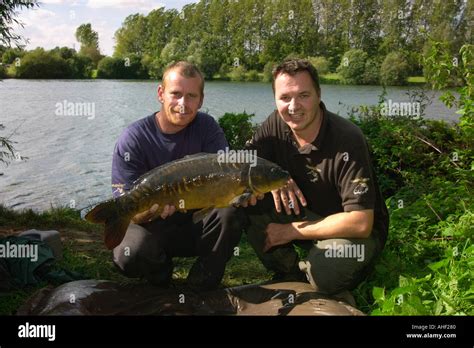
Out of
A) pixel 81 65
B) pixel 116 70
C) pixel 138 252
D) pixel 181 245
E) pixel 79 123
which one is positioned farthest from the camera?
pixel 79 123

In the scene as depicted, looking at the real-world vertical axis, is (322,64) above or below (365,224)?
above

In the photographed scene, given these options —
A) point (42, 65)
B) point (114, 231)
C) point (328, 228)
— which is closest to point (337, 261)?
point (328, 228)

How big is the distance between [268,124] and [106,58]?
13479mm

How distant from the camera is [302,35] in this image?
26.0 ft

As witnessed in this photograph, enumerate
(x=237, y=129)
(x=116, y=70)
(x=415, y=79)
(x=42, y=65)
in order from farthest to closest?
(x=42, y=65) < (x=116, y=70) < (x=415, y=79) < (x=237, y=129)

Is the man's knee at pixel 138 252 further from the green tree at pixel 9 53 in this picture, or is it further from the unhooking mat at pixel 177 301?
the green tree at pixel 9 53

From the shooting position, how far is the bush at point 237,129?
18.9 feet

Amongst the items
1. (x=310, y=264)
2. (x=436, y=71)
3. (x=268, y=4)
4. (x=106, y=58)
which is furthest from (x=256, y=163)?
(x=106, y=58)

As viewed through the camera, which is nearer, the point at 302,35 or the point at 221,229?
the point at 221,229

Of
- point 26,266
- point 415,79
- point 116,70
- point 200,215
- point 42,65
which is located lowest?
point 26,266

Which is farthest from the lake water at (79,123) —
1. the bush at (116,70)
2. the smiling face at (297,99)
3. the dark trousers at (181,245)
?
the smiling face at (297,99)

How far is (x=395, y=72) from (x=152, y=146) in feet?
15.1

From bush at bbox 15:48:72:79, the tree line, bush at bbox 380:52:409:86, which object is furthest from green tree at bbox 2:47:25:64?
bush at bbox 15:48:72:79

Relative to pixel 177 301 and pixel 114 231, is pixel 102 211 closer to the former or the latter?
pixel 114 231
